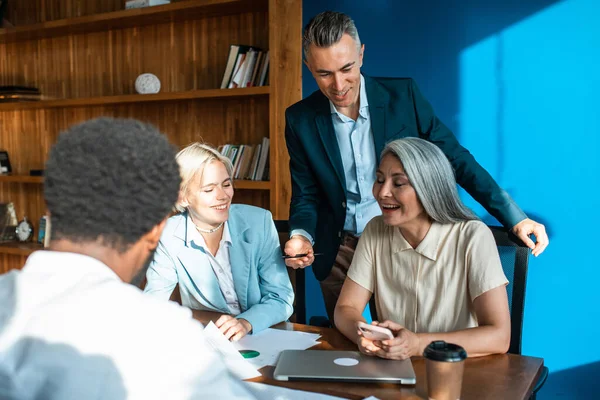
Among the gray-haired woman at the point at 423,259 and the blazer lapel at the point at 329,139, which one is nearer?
the gray-haired woman at the point at 423,259

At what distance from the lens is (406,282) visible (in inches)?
70.1

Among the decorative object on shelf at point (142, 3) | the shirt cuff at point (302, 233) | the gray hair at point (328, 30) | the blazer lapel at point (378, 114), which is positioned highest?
the decorative object on shelf at point (142, 3)

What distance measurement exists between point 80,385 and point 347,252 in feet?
5.29

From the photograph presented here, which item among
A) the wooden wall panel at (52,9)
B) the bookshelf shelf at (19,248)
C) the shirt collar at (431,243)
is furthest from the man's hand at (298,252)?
the bookshelf shelf at (19,248)

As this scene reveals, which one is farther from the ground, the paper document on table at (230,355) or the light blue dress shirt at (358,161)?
the light blue dress shirt at (358,161)

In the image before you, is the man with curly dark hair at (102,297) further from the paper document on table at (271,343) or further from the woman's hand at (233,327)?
the woman's hand at (233,327)

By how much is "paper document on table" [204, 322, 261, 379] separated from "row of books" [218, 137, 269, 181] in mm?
1903

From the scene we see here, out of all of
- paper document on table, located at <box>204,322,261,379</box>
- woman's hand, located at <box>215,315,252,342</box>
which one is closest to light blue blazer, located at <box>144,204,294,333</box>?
woman's hand, located at <box>215,315,252,342</box>

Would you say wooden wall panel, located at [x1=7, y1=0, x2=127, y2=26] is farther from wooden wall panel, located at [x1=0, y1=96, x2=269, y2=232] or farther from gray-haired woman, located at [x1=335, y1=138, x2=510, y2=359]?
gray-haired woman, located at [x1=335, y1=138, x2=510, y2=359]

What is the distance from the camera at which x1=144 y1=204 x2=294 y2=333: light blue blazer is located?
2.09 m

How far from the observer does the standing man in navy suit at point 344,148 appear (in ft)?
6.86

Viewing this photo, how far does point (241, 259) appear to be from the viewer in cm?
211

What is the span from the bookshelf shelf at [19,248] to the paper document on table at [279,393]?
3.38 metres

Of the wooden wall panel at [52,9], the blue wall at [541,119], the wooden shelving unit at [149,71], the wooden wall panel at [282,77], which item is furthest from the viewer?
the wooden wall panel at [52,9]
